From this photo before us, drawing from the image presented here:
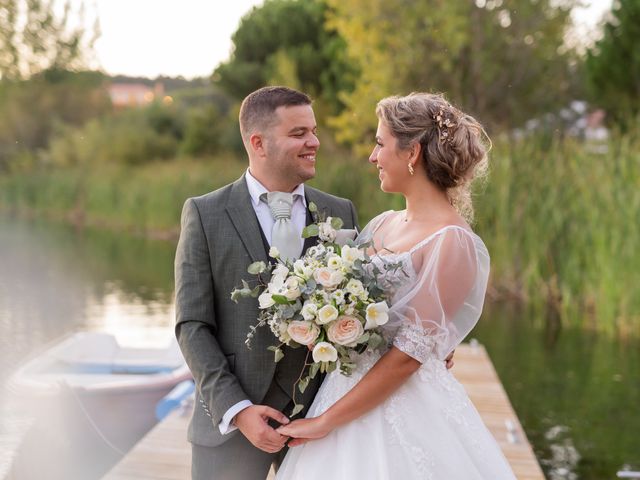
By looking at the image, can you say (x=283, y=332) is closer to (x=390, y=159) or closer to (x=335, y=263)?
(x=335, y=263)

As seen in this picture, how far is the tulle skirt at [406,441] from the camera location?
7.09ft

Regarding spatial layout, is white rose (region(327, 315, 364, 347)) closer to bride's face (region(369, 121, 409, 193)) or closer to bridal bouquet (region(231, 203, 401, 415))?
bridal bouquet (region(231, 203, 401, 415))

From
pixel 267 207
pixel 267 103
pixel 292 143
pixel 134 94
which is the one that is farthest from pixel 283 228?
pixel 134 94

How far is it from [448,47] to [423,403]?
12.1 meters

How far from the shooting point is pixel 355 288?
77.9 inches

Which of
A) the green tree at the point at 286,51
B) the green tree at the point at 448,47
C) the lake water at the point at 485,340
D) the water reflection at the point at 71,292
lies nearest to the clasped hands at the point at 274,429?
the water reflection at the point at 71,292

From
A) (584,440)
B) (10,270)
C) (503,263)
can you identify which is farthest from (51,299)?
(584,440)

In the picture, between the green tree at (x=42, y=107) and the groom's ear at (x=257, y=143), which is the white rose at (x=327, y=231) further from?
the green tree at (x=42, y=107)

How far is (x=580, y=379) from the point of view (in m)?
7.17

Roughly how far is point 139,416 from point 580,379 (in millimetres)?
3693

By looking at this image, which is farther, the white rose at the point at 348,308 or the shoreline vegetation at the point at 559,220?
the shoreline vegetation at the point at 559,220

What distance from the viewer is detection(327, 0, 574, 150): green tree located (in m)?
13.4

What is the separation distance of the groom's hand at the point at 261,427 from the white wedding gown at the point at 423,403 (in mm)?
99

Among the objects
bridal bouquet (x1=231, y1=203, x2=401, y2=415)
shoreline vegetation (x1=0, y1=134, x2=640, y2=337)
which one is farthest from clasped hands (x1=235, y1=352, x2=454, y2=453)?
shoreline vegetation (x1=0, y1=134, x2=640, y2=337)
